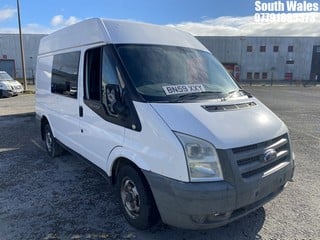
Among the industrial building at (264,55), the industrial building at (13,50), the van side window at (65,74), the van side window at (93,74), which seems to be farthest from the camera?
the industrial building at (264,55)

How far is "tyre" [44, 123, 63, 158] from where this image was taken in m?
5.97

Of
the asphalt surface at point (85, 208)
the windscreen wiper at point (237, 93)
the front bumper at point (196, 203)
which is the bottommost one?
the asphalt surface at point (85, 208)

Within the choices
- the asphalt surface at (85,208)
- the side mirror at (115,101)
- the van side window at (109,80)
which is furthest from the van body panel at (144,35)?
the asphalt surface at (85,208)

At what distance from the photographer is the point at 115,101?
132 inches

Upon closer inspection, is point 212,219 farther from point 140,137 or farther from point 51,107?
point 51,107

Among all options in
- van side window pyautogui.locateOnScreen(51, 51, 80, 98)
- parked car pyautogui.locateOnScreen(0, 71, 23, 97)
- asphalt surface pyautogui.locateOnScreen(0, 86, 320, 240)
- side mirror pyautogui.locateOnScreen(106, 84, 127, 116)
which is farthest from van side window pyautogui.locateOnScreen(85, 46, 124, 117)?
parked car pyautogui.locateOnScreen(0, 71, 23, 97)

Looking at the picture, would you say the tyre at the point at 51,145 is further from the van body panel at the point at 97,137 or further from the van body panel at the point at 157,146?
the van body panel at the point at 157,146

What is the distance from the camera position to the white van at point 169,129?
2.71 meters

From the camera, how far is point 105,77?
3623mm

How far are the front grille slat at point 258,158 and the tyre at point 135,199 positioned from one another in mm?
1031

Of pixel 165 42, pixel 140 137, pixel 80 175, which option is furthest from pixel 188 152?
pixel 80 175

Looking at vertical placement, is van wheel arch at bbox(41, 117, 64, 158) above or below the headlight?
below

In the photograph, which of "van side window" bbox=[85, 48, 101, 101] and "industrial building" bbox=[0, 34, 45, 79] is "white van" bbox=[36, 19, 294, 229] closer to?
"van side window" bbox=[85, 48, 101, 101]

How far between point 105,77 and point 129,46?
1.60ft
